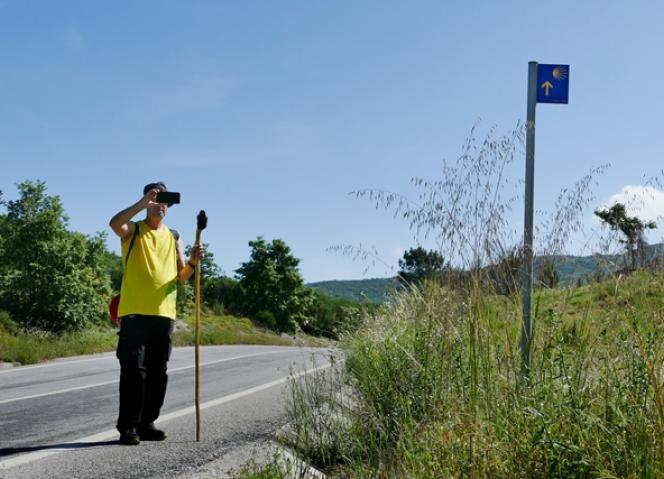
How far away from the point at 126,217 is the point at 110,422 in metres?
→ 2.07

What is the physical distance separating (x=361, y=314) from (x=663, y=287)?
358cm

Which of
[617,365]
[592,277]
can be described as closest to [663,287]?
[592,277]

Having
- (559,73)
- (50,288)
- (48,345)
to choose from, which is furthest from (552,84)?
(50,288)

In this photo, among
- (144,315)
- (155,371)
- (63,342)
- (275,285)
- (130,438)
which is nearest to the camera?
(130,438)

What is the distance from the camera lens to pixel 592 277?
14.8ft

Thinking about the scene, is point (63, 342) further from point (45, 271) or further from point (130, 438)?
point (130, 438)

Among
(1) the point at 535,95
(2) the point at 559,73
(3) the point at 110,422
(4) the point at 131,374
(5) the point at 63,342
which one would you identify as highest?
(2) the point at 559,73

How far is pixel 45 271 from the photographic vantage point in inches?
781

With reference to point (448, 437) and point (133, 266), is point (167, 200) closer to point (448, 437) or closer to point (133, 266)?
point (133, 266)

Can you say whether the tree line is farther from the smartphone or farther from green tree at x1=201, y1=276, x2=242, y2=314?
green tree at x1=201, y1=276, x2=242, y2=314

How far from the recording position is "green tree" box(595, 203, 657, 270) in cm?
478

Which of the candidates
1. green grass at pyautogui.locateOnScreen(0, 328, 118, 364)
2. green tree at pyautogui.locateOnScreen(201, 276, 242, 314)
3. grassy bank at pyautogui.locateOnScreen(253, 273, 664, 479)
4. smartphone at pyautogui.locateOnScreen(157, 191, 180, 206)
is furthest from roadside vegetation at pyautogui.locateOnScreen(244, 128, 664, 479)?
green tree at pyautogui.locateOnScreen(201, 276, 242, 314)

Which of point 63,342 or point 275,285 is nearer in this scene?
point 63,342

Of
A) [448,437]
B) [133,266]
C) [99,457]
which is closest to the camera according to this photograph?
[448,437]
